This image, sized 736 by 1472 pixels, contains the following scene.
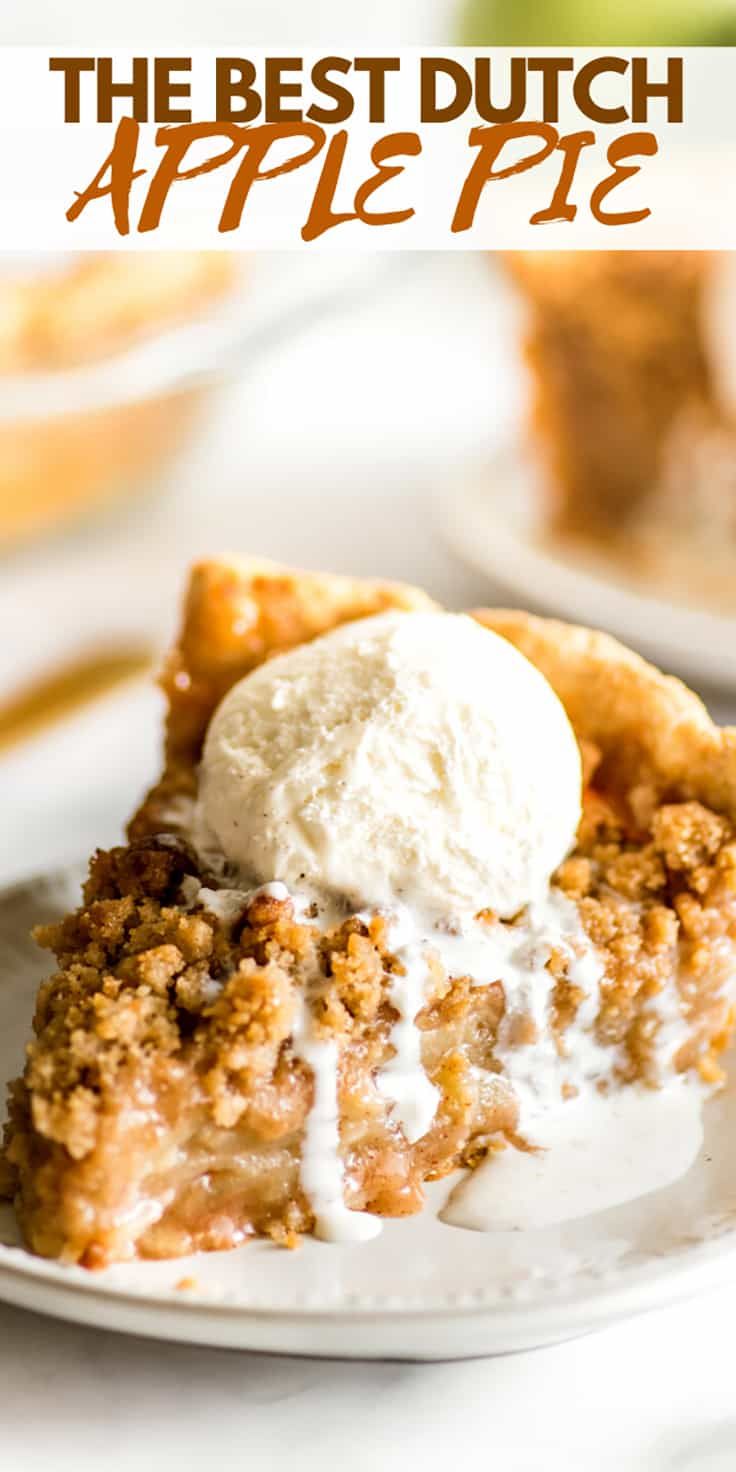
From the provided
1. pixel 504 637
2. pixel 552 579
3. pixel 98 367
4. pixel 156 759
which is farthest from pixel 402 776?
pixel 98 367

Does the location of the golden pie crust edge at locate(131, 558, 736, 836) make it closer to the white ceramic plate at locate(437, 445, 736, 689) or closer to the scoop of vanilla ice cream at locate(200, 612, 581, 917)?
the scoop of vanilla ice cream at locate(200, 612, 581, 917)

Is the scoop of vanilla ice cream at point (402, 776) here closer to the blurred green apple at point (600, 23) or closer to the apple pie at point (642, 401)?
the apple pie at point (642, 401)

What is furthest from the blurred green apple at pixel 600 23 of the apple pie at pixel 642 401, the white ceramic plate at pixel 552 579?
the white ceramic plate at pixel 552 579

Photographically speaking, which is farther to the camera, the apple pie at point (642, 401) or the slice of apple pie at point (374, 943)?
the apple pie at point (642, 401)

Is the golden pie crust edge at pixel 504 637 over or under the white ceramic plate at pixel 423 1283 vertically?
over

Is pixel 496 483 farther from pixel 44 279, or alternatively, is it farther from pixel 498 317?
pixel 498 317

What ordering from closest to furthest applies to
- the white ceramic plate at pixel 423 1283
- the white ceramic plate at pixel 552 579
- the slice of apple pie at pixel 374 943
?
the white ceramic plate at pixel 423 1283, the slice of apple pie at pixel 374 943, the white ceramic plate at pixel 552 579

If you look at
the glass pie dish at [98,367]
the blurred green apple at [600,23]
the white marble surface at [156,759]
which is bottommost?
the white marble surface at [156,759]
